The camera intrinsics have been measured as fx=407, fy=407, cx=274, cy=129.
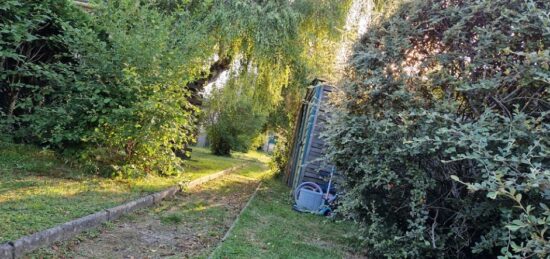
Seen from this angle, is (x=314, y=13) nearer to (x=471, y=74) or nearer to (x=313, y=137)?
(x=313, y=137)

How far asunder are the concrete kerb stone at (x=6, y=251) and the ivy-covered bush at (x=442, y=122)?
3.19m

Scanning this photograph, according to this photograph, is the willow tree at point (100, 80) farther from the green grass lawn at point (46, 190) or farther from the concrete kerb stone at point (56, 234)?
the concrete kerb stone at point (56, 234)

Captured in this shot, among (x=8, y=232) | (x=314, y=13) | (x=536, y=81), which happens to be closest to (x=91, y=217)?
(x=8, y=232)

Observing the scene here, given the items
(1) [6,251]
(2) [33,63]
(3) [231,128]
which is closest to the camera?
(1) [6,251]

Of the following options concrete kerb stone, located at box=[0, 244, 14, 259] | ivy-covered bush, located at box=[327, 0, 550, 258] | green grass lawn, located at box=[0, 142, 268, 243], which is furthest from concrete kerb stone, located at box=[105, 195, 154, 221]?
ivy-covered bush, located at box=[327, 0, 550, 258]

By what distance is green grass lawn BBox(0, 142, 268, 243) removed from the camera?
3.81m

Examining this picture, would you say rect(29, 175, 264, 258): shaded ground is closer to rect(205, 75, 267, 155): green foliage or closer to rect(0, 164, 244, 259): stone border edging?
rect(0, 164, 244, 259): stone border edging

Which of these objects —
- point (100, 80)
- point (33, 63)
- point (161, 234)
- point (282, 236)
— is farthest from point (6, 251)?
point (33, 63)

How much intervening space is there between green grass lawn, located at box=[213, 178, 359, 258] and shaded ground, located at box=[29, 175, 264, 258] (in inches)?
9.6

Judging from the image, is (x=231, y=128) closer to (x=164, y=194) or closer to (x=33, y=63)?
(x=33, y=63)

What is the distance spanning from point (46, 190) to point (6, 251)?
2.26m

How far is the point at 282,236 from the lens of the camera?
532cm

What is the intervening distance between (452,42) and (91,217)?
4.18 metres

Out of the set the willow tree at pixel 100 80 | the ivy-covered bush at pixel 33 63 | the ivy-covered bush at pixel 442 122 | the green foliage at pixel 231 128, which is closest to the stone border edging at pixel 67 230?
the willow tree at pixel 100 80
